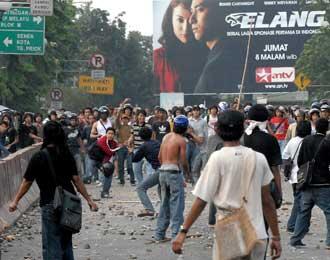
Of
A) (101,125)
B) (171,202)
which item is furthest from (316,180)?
(101,125)

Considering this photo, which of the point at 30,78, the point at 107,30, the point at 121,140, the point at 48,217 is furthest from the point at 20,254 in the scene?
the point at 107,30

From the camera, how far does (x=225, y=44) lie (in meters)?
69.7

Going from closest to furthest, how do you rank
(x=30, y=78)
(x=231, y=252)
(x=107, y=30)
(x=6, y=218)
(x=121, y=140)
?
1. (x=231, y=252)
2. (x=6, y=218)
3. (x=121, y=140)
4. (x=30, y=78)
5. (x=107, y=30)

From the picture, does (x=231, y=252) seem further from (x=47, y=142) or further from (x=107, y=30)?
(x=107, y=30)

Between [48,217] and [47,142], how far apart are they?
2.27 ft

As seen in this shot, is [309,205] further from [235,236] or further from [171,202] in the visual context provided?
[235,236]

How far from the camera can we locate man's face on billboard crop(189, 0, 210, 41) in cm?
6850

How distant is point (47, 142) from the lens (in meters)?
9.34

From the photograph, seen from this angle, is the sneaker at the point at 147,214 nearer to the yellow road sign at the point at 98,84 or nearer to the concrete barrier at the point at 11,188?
the concrete barrier at the point at 11,188

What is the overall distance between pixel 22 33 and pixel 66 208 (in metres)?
16.7

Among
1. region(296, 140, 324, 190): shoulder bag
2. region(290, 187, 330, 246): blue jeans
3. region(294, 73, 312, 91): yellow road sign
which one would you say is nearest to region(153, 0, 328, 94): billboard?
region(294, 73, 312, 91): yellow road sign

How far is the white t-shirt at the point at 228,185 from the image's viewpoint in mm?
6805

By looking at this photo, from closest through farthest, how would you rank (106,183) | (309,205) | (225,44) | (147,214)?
(309,205) → (147,214) → (106,183) → (225,44)

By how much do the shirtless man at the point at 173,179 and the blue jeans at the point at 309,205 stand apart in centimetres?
155
